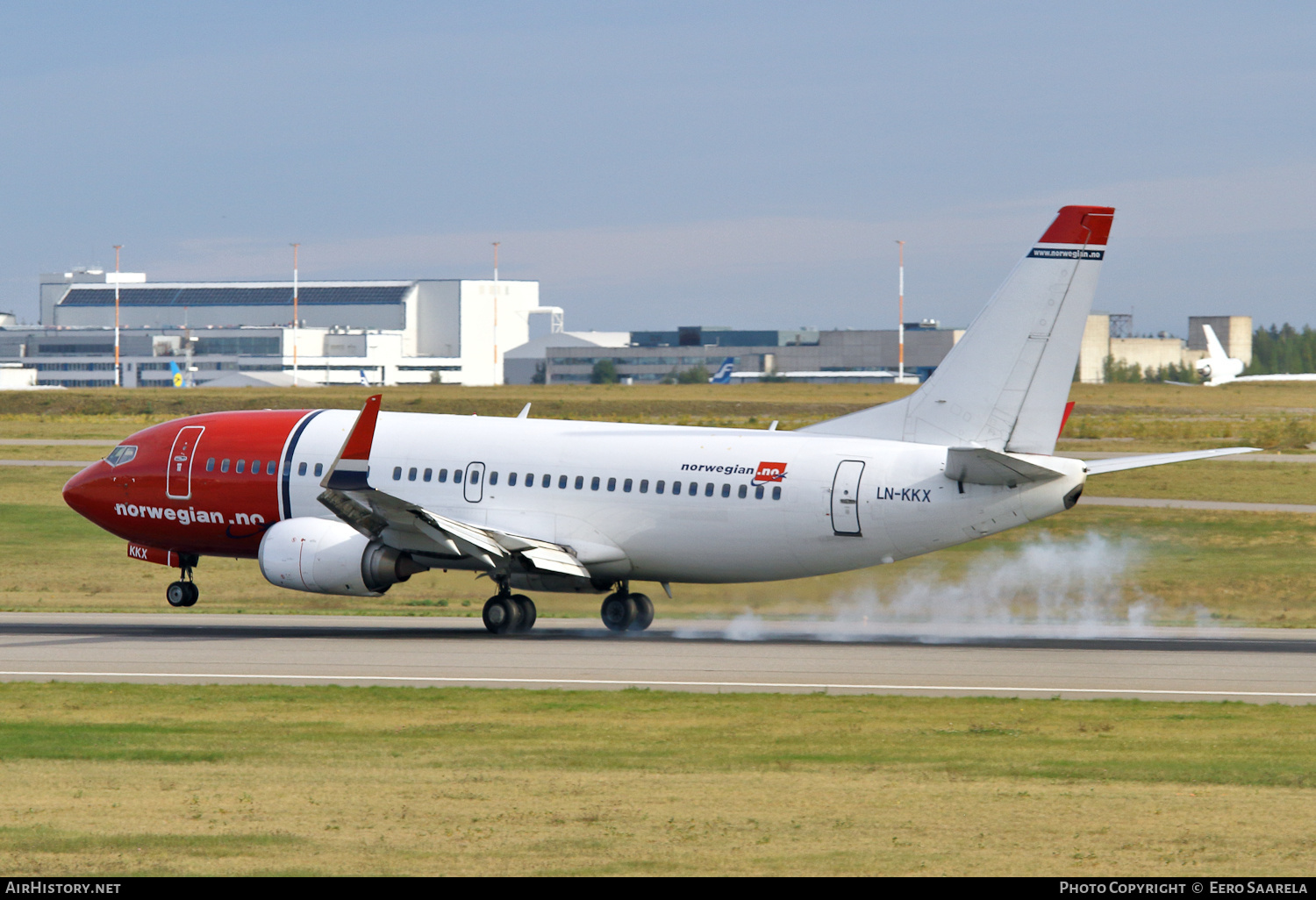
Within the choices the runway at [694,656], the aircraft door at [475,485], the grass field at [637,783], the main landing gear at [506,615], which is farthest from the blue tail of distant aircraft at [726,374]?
the grass field at [637,783]

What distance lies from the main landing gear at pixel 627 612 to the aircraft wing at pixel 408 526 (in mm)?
1430

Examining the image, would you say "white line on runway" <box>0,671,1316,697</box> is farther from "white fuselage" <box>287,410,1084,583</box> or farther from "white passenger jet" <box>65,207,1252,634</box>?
"white fuselage" <box>287,410,1084,583</box>

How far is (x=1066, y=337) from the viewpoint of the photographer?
30672 mm

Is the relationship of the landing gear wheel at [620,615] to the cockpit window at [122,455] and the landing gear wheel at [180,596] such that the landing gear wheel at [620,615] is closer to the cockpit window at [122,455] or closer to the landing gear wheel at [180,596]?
the landing gear wheel at [180,596]

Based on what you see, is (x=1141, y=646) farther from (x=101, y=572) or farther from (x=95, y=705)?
(x=101, y=572)

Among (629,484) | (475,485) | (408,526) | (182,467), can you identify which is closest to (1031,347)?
(629,484)

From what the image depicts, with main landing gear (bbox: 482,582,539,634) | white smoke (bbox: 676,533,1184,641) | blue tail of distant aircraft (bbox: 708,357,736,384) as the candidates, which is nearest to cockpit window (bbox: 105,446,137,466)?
main landing gear (bbox: 482,582,539,634)

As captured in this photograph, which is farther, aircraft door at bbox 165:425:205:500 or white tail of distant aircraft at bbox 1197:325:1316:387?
white tail of distant aircraft at bbox 1197:325:1316:387

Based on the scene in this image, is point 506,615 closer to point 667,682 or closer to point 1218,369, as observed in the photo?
point 667,682

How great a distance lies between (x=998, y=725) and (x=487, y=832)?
9530mm

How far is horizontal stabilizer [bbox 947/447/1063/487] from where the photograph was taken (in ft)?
97.6

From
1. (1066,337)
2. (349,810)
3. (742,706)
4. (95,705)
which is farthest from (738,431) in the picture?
(349,810)

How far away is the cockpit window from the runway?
12.5ft
